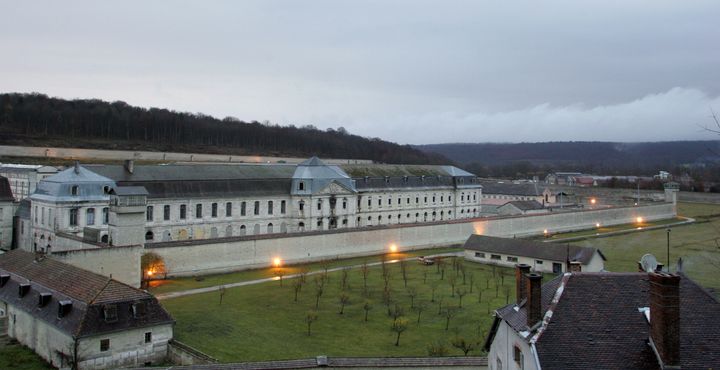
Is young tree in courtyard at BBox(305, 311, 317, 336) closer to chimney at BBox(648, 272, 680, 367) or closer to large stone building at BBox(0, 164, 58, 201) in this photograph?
chimney at BBox(648, 272, 680, 367)

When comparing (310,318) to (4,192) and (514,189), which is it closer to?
(4,192)

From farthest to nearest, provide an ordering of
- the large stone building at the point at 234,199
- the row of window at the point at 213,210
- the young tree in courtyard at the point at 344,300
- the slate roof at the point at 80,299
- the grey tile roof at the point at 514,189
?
the grey tile roof at the point at 514,189 → the row of window at the point at 213,210 → the large stone building at the point at 234,199 → the young tree in courtyard at the point at 344,300 → the slate roof at the point at 80,299

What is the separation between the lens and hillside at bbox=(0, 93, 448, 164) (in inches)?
3952

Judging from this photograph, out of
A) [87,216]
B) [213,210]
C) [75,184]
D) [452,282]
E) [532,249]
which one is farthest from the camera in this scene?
[213,210]

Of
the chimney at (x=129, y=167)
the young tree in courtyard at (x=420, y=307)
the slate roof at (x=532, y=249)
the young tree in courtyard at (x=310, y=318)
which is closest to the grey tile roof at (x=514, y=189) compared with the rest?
the slate roof at (x=532, y=249)

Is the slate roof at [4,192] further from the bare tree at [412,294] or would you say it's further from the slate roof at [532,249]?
the slate roof at [532,249]

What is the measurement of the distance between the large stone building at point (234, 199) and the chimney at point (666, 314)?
2690 cm

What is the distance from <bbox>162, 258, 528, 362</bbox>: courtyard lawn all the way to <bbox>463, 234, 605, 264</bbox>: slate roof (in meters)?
4.38

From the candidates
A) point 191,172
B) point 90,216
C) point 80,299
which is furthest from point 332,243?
point 80,299

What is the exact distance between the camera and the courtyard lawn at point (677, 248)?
37544 millimetres

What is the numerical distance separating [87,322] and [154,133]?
331 ft

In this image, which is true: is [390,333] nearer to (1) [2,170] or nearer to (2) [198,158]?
(1) [2,170]

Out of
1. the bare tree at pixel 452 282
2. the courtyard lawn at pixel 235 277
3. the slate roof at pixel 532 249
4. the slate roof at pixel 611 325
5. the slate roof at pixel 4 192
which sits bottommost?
the courtyard lawn at pixel 235 277

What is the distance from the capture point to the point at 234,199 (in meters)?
50.8
